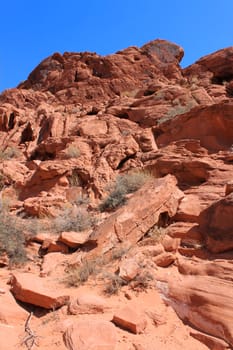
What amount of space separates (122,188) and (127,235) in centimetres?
223

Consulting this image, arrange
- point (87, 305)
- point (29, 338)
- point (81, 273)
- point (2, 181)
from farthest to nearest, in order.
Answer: point (2, 181), point (81, 273), point (87, 305), point (29, 338)

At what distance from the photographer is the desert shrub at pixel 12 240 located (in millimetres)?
5410

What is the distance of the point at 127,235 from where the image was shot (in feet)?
16.9

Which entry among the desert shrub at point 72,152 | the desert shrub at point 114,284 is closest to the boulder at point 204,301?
the desert shrub at point 114,284

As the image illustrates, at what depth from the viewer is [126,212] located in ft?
18.0

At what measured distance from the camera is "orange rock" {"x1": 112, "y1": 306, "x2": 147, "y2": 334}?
312 centimetres

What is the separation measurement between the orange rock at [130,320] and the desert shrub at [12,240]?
105 inches

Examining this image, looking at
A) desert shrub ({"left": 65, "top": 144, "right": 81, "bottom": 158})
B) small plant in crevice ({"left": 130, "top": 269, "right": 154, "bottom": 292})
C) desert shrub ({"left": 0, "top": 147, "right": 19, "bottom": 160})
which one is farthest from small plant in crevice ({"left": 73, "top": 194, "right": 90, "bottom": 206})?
desert shrub ({"left": 0, "top": 147, "right": 19, "bottom": 160})

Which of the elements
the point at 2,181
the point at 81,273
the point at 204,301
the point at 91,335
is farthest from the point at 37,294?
the point at 2,181

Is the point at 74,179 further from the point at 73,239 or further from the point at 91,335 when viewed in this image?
the point at 91,335

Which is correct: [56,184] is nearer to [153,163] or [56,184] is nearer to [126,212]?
[153,163]

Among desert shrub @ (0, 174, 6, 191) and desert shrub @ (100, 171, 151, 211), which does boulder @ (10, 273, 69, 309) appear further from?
desert shrub @ (0, 174, 6, 191)

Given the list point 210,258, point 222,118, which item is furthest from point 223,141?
point 210,258

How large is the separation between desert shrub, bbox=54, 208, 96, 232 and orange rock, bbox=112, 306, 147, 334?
3.24m
